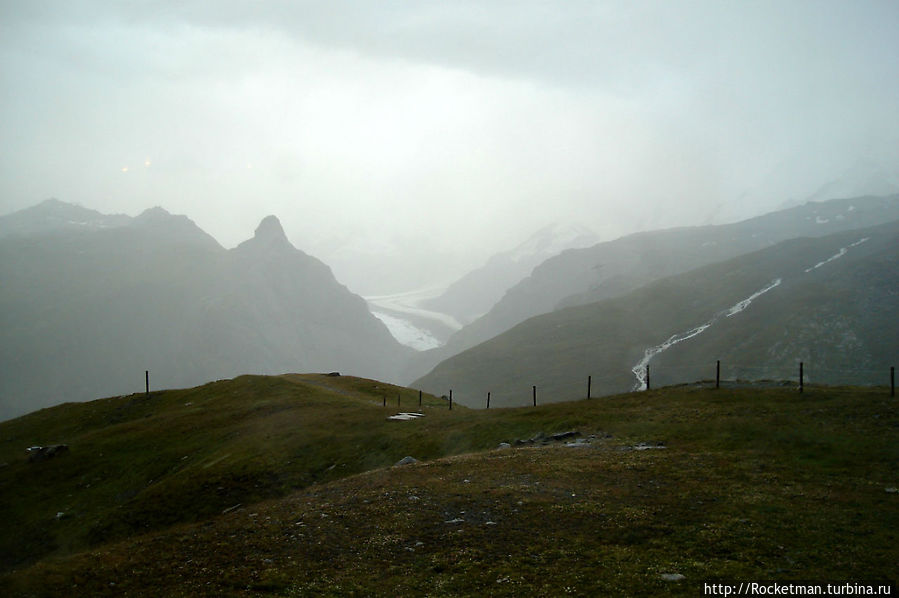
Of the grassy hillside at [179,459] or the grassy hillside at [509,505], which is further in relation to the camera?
the grassy hillside at [179,459]

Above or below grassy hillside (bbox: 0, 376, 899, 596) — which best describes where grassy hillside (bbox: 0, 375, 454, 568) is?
below

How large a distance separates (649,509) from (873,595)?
909 cm

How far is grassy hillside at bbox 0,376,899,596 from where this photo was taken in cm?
2009

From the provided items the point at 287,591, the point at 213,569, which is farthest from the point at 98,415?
the point at 287,591

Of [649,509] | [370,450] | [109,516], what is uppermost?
[649,509]

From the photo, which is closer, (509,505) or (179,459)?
(509,505)

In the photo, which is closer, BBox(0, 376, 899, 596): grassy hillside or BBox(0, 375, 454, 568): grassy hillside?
BBox(0, 376, 899, 596): grassy hillside

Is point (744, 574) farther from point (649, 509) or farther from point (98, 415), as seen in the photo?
point (98, 415)

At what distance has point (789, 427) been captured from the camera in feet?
114

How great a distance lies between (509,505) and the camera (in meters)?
27.0

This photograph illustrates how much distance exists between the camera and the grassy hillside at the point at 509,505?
65.9ft

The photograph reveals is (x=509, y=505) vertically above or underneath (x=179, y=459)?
above

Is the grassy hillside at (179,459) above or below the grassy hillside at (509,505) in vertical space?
below

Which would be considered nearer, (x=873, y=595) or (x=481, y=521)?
(x=873, y=595)
